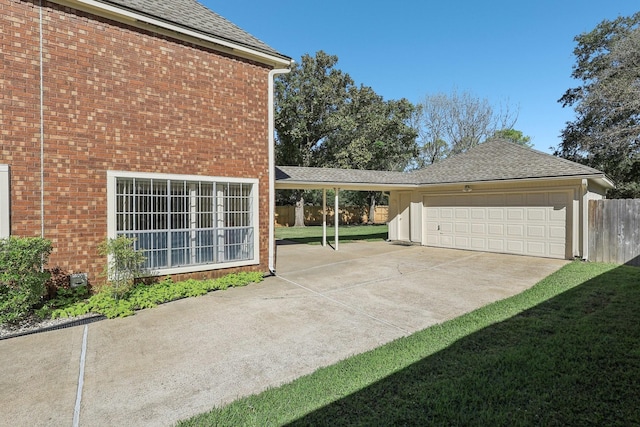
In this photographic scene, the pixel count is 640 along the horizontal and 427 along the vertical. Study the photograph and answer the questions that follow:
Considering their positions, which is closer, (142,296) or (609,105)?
(142,296)

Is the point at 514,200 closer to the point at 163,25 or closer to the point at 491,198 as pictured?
the point at 491,198

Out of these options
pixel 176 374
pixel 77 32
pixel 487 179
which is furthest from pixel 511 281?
pixel 77 32

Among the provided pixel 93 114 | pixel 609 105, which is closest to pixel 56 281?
pixel 93 114

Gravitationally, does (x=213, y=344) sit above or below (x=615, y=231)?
below

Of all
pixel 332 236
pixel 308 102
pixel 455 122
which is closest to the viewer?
pixel 332 236

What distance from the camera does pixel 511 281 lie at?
25.5 ft

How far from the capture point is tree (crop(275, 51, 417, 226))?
26.5 meters

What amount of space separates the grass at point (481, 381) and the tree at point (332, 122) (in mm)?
22578

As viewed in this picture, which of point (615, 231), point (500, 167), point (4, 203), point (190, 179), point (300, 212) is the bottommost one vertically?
point (615, 231)

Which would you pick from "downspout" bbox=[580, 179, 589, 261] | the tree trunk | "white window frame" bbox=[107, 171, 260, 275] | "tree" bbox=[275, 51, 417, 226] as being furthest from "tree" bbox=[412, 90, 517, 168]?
"white window frame" bbox=[107, 171, 260, 275]

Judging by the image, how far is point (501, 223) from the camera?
11938 millimetres

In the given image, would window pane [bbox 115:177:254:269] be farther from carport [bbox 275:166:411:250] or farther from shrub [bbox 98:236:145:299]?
carport [bbox 275:166:411:250]

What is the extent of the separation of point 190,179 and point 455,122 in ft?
99.0

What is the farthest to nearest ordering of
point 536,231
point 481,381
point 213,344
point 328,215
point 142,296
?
point 328,215
point 536,231
point 142,296
point 213,344
point 481,381
